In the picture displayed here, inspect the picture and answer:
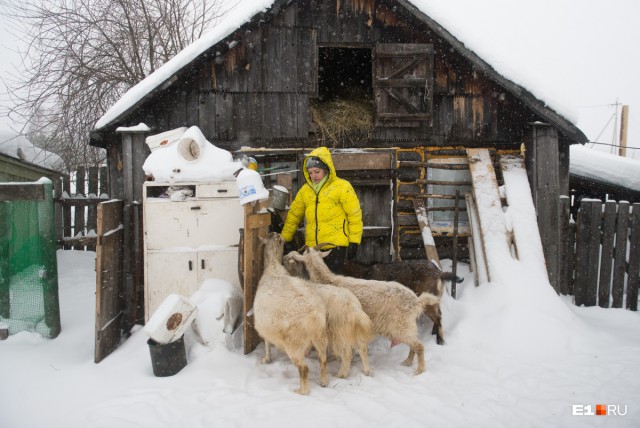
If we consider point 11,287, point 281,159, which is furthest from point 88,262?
point 281,159

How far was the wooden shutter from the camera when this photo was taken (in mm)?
6969

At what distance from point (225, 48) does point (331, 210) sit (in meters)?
3.35

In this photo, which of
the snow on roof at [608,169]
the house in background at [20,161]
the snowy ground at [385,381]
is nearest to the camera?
the snowy ground at [385,381]

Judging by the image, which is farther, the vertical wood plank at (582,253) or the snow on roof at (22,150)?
the snow on roof at (22,150)

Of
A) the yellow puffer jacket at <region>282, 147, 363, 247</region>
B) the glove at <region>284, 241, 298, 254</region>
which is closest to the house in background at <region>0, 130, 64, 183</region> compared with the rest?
the glove at <region>284, 241, 298, 254</region>

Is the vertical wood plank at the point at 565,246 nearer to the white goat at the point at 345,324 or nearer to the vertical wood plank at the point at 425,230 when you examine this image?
the vertical wood plank at the point at 425,230

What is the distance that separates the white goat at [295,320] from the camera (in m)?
4.16

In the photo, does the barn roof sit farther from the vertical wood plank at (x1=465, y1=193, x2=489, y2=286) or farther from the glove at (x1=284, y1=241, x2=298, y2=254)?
the glove at (x1=284, y1=241, x2=298, y2=254)

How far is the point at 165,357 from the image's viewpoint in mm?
4520

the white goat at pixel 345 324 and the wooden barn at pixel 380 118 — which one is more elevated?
the wooden barn at pixel 380 118

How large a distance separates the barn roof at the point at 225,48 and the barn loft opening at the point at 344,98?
5.65 ft

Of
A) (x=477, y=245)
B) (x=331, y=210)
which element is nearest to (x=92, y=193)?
(x=331, y=210)
